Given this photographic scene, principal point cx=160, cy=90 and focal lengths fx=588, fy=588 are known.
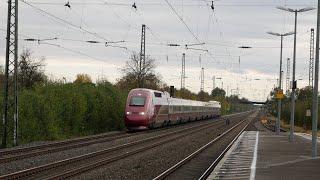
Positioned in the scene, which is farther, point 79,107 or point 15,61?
point 79,107

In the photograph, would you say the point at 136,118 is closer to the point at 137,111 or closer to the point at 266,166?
the point at 137,111

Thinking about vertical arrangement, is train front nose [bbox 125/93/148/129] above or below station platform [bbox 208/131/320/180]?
above

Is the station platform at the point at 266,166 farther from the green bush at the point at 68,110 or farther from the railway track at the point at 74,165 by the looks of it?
the green bush at the point at 68,110

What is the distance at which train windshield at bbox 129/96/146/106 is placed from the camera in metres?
43.8

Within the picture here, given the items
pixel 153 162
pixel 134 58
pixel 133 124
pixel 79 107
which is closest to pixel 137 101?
pixel 133 124

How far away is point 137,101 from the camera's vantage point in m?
43.9

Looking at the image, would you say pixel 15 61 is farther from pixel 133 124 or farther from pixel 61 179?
pixel 133 124

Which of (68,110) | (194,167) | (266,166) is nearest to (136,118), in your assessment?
(68,110)

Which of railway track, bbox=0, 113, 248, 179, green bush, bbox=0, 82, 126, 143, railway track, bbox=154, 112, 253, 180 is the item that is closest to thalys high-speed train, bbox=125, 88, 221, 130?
green bush, bbox=0, 82, 126, 143

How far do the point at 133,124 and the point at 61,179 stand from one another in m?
28.3

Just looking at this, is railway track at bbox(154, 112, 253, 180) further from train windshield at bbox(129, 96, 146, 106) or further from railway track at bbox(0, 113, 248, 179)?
train windshield at bbox(129, 96, 146, 106)

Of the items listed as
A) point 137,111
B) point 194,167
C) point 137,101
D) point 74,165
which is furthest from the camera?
point 137,101

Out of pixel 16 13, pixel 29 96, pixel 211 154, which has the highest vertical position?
pixel 16 13

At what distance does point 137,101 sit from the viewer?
43938 millimetres
